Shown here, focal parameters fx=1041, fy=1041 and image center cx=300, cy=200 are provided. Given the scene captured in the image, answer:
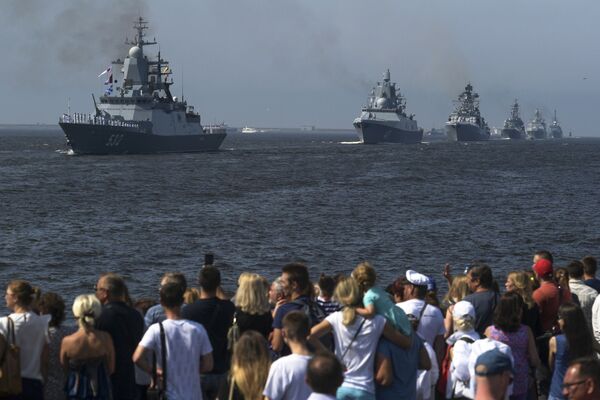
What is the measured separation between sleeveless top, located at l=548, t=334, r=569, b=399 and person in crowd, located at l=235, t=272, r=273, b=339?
204cm

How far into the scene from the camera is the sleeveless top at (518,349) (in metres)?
7.35

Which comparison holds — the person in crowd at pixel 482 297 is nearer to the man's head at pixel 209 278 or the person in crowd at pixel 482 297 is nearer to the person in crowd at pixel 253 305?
the person in crowd at pixel 253 305

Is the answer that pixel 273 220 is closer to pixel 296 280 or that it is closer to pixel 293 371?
pixel 296 280

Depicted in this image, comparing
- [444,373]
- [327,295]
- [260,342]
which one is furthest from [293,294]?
[444,373]

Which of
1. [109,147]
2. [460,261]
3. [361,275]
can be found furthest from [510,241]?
[109,147]

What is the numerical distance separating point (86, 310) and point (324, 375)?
217cm

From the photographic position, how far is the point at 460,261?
2875 cm

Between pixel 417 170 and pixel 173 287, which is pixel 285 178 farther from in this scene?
pixel 173 287

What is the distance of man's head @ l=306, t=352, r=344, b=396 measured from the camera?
5289 millimetres

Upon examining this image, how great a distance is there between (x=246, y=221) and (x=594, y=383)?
116ft

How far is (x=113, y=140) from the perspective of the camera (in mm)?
90125

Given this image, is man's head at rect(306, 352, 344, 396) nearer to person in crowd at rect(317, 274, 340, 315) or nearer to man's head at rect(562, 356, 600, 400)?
man's head at rect(562, 356, 600, 400)

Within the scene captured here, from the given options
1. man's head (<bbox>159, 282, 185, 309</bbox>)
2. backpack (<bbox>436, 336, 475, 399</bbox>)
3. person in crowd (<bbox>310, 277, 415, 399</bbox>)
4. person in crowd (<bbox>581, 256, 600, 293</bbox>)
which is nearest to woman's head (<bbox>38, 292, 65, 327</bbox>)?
man's head (<bbox>159, 282, 185, 309</bbox>)

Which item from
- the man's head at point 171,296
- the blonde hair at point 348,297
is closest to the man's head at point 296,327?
the blonde hair at point 348,297
